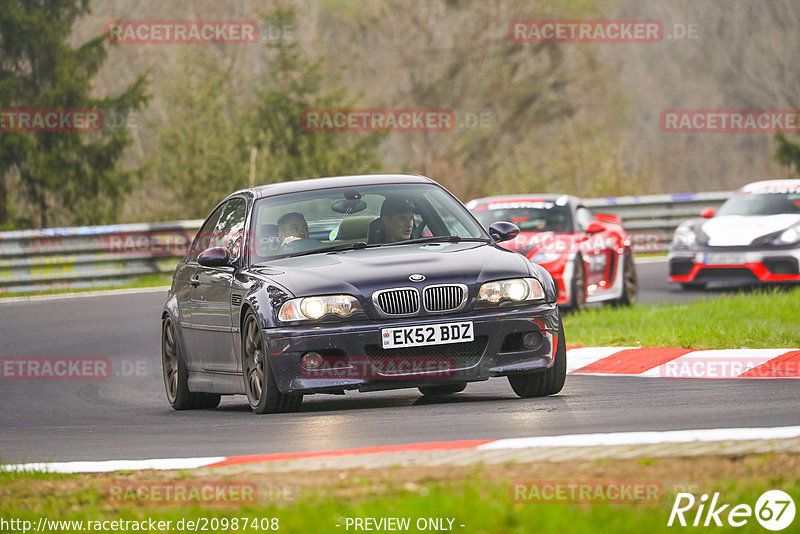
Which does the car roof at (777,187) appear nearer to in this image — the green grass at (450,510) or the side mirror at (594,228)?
→ the side mirror at (594,228)

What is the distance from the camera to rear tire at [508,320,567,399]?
29.4 feet

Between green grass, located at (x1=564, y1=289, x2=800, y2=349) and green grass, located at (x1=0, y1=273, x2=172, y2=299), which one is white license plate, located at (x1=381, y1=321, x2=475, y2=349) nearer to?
green grass, located at (x1=564, y1=289, x2=800, y2=349)

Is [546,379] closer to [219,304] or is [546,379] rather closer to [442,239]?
[442,239]

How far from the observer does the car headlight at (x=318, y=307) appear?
8.47 meters

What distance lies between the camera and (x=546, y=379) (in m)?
9.07

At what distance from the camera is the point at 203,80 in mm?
35750

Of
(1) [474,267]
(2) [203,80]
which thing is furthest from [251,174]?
(1) [474,267]

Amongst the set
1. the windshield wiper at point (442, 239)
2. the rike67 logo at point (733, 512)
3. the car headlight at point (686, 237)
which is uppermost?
the windshield wiper at point (442, 239)

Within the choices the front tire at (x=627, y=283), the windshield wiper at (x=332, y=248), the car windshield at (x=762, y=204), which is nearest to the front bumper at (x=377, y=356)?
the windshield wiper at (x=332, y=248)

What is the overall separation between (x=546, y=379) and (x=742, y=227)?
966 cm

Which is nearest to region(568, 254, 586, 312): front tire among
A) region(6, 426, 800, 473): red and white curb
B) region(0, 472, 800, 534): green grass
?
region(6, 426, 800, 473): red and white curb

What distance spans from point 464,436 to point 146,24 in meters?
37.4

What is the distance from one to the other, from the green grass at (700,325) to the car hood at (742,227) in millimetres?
2239

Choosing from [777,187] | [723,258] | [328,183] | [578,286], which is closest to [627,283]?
[578,286]
